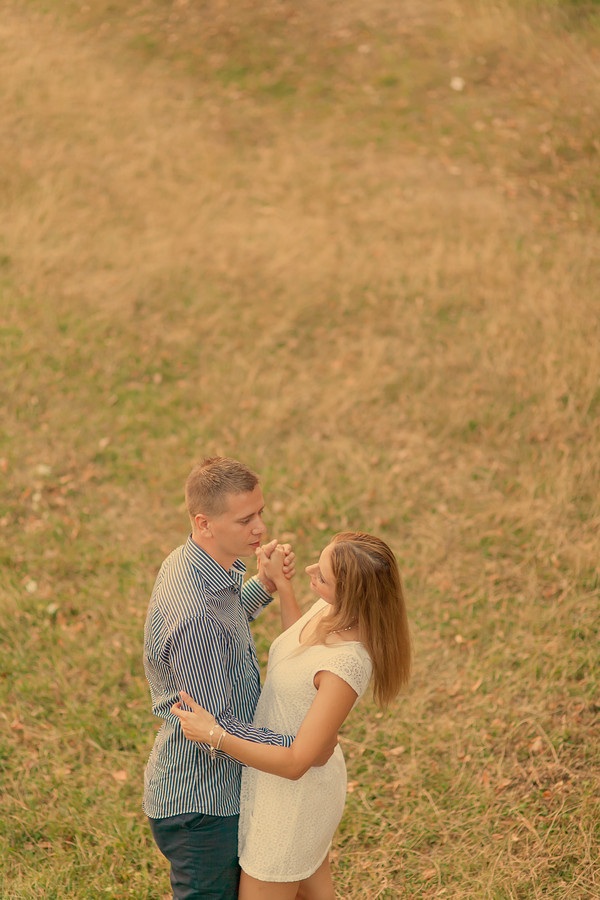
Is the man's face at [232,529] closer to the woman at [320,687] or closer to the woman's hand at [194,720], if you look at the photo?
the woman at [320,687]

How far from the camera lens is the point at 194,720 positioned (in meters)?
4.05

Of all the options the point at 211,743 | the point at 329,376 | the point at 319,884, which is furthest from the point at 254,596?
the point at 329,376

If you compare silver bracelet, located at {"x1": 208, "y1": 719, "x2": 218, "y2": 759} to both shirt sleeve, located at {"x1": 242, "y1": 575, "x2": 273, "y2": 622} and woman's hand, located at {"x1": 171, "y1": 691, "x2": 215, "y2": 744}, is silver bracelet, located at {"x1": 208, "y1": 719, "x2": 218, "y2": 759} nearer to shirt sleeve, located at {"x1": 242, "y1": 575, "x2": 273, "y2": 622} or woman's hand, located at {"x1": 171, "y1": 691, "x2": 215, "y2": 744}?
woman's hand, located at {"x1": 171, "y1": 691, "x2": 215, "y2": 744}

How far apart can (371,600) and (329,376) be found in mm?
7322

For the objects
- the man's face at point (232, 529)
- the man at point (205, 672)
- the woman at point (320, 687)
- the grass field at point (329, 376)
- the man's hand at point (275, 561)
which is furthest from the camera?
the grass field at point (329, 376)

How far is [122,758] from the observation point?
709 cm

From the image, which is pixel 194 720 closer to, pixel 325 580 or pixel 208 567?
pixel 208 567

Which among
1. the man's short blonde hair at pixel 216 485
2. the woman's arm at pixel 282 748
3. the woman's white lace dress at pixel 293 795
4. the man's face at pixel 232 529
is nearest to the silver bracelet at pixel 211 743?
the woman's arm at pixel 282 748

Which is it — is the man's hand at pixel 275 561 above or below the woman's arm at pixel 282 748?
above

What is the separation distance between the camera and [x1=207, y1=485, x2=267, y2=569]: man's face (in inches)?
174

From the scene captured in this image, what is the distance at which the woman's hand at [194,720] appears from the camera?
403cm

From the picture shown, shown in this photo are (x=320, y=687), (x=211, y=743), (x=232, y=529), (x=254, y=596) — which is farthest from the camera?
(x=254, y=596)

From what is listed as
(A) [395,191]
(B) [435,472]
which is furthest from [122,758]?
(A) [395,191]

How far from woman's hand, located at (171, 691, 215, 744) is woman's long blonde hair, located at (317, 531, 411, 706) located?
2.09 ft
